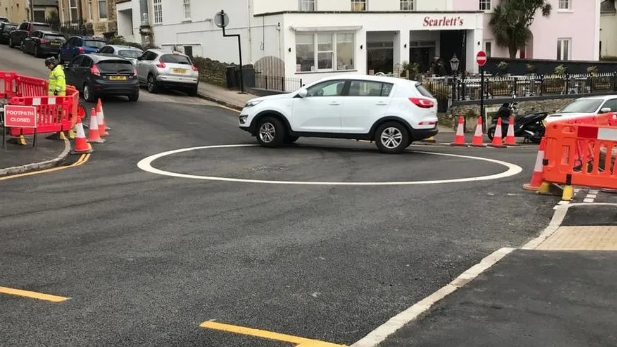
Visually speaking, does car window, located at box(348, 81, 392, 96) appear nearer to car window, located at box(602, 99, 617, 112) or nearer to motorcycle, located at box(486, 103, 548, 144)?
motorcycle, located at box(486, 103, 548, 144)

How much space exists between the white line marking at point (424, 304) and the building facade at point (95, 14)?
4552 centimetres

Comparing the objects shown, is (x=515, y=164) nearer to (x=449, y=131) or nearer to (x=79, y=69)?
(x=449, y=131)

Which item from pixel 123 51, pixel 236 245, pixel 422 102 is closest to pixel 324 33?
pixel 123 51

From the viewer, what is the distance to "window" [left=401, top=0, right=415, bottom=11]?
3672cm

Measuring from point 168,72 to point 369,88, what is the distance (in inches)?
560

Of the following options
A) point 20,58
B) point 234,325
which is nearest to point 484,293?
point 234,325

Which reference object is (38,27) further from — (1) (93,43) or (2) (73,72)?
(2) (73,72)

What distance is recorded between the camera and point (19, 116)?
540 inches

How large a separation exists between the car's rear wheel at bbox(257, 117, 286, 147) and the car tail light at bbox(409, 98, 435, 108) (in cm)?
303

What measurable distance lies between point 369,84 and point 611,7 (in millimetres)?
46044

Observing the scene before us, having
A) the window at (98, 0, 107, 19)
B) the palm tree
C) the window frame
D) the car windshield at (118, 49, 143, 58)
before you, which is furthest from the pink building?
the window at (98, 0, 107, 19)

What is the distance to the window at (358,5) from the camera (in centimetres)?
3534

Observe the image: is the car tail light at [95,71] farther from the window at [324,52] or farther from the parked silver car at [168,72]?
the window at [324,52]

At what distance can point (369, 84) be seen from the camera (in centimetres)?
1483
